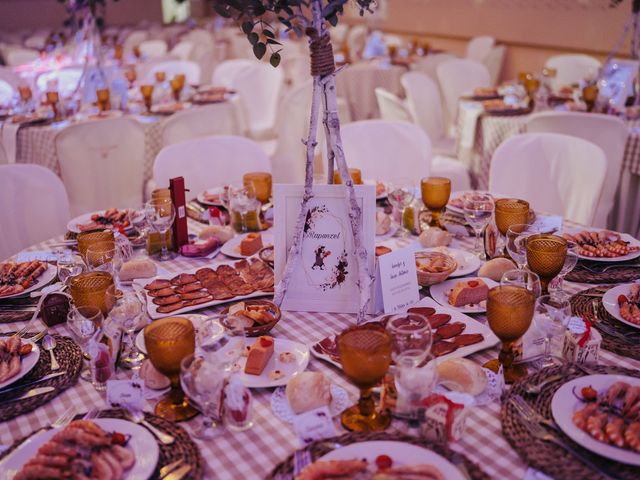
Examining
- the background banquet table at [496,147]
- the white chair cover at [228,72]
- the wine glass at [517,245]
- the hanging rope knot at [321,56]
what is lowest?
the background banquet table at [496,147]

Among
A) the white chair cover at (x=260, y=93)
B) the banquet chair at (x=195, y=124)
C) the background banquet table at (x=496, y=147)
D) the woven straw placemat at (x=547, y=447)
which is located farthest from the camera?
the white chair cover at (x=260, y=93)

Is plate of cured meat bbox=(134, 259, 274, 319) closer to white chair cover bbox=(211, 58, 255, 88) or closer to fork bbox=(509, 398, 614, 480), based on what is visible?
fork bbox=(509, 398, 614, 480)

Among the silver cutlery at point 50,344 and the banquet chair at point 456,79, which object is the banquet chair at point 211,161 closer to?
the silver cutlery at point 50,344

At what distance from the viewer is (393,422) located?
1.21 m

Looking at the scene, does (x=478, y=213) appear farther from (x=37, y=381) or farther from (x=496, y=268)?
(x=37, y=381)

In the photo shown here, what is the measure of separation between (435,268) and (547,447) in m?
0.71

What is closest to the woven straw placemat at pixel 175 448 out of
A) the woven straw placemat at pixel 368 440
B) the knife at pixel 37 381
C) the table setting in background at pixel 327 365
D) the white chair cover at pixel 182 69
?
the table setting in background at pixel 327 365

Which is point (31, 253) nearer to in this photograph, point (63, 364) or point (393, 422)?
point (63, 364)

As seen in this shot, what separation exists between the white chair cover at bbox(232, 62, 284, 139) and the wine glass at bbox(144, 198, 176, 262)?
12.5 feet

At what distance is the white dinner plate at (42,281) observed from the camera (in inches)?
70.0

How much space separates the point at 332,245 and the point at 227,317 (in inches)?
14.0

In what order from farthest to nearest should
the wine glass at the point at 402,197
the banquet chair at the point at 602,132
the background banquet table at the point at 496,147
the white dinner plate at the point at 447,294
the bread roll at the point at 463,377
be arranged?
the background banquet table at the point at 496,147
the banquet chair at the point at 602,132
the wine glass at the point at 402,197
the white dinner plate at the point at 447,294
the bread roll at the point at 463,377

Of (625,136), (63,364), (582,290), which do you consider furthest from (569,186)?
(63,364)

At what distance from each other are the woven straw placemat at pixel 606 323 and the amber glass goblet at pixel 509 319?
23 cm
